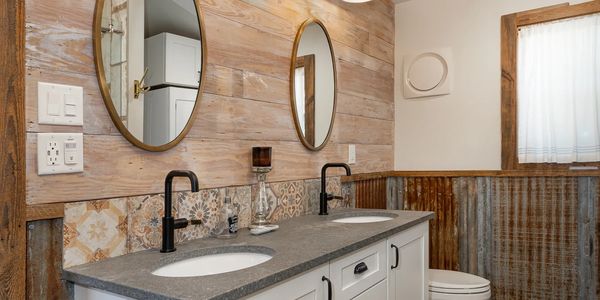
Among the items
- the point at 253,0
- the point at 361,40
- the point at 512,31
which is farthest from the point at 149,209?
the point at 512,31

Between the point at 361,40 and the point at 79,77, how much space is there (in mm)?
1906

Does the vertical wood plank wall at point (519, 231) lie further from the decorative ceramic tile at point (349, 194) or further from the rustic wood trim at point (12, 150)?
the rustic wood trim at point (12, 150)

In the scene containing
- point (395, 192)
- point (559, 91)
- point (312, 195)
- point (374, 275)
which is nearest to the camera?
point (374, 275)

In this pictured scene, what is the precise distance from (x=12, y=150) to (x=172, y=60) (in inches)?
23.6

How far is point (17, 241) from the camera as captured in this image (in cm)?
105

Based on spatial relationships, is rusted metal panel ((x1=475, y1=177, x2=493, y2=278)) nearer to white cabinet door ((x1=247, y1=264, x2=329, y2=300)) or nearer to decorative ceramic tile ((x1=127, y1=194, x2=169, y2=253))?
white cabinet door ((x1=247, y1=264, x2=329, y2=300))

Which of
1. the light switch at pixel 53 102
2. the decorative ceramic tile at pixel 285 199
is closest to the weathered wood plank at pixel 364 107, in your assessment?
the decorative ceramic tile at pixel 285 199

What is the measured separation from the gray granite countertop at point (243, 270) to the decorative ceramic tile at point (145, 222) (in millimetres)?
52

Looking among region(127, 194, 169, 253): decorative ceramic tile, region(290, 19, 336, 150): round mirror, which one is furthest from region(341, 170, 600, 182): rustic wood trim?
region(127, 194, 169, 253): decorative ceramic tile

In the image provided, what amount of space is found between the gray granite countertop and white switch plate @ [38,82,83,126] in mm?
413

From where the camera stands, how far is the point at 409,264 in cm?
197

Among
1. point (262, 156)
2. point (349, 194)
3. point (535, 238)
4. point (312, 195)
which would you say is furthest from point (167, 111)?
point (535, 238)

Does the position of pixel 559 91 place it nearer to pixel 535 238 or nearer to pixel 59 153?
pixel 535 238

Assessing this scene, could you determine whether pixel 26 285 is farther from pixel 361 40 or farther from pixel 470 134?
pixel 470 134
